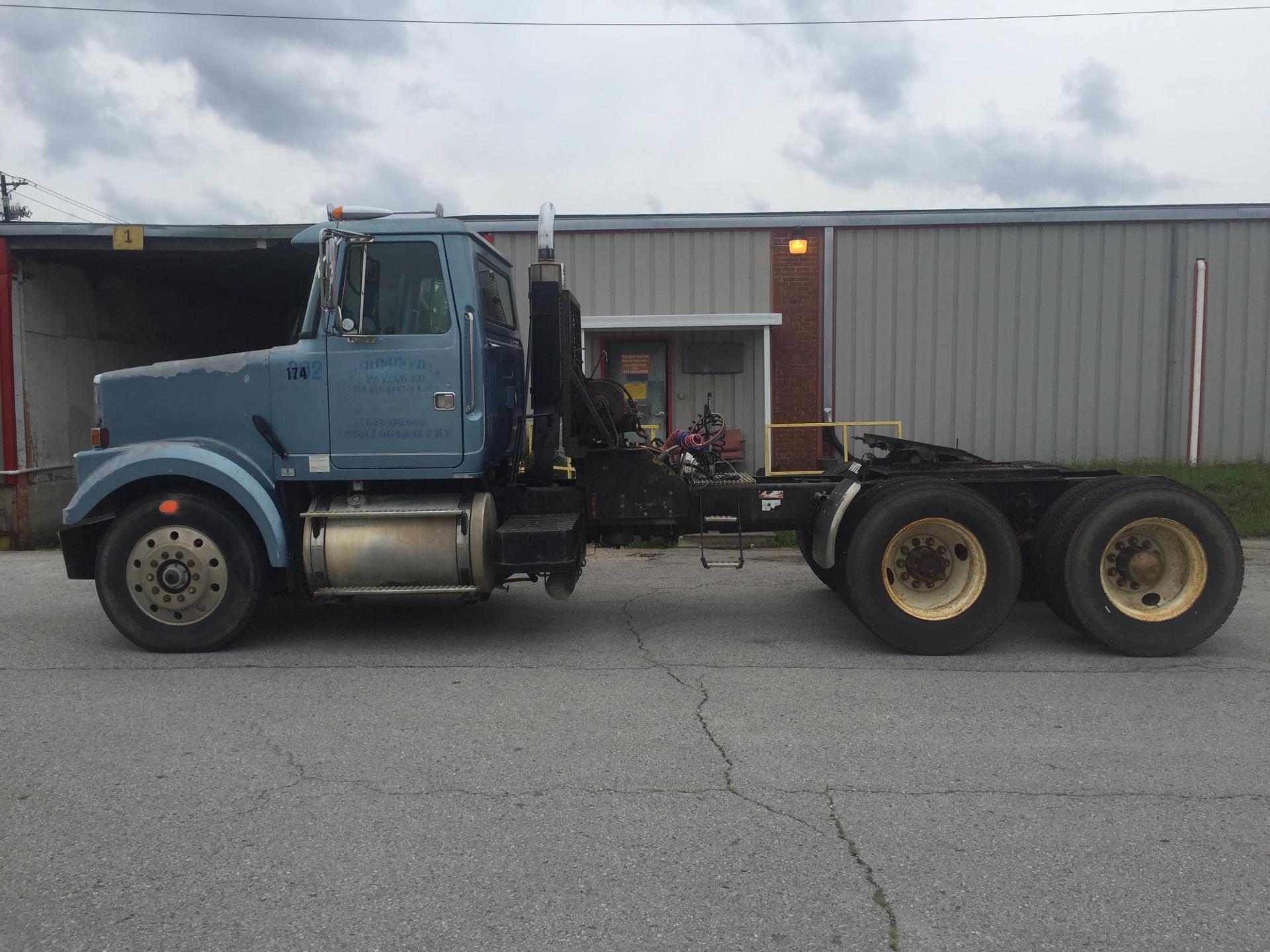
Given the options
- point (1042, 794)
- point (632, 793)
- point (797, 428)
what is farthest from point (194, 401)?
point (797, 428)

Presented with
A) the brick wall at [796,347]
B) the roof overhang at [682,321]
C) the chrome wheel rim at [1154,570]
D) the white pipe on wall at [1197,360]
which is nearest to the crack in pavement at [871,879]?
the chrome wheel rim at [1154,570]

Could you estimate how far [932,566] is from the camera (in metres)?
6.49

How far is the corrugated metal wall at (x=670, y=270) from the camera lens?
44.1 ft

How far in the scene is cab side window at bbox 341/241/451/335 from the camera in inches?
255

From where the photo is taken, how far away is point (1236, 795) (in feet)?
13.7

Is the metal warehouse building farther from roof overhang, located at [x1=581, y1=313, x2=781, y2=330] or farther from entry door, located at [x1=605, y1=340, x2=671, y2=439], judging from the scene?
entry door, located at [x1=605, y1=340, x2=671, y2=439]

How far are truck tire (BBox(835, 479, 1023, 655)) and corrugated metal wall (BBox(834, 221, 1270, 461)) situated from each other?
24.1ft

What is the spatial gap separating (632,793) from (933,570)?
10.1 ft

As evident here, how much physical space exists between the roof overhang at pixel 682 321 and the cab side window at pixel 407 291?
667cm

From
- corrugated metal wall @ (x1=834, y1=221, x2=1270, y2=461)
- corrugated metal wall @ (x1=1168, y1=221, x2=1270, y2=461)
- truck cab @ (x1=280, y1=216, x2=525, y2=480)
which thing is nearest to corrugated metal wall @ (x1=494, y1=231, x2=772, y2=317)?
corrugated metal wall @ (x1=834, y1=221, x2=1270, y2=461)

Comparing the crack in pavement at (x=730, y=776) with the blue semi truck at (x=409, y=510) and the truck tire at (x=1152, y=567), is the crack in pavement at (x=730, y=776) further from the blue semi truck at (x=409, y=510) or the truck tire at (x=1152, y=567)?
the truck tire at (x=1152, y=567)

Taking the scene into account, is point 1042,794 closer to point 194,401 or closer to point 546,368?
point 546,368

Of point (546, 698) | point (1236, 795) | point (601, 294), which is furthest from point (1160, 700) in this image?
point (601, 294)

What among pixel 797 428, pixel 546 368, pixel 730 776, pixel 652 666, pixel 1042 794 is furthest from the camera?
pixel 797 428
